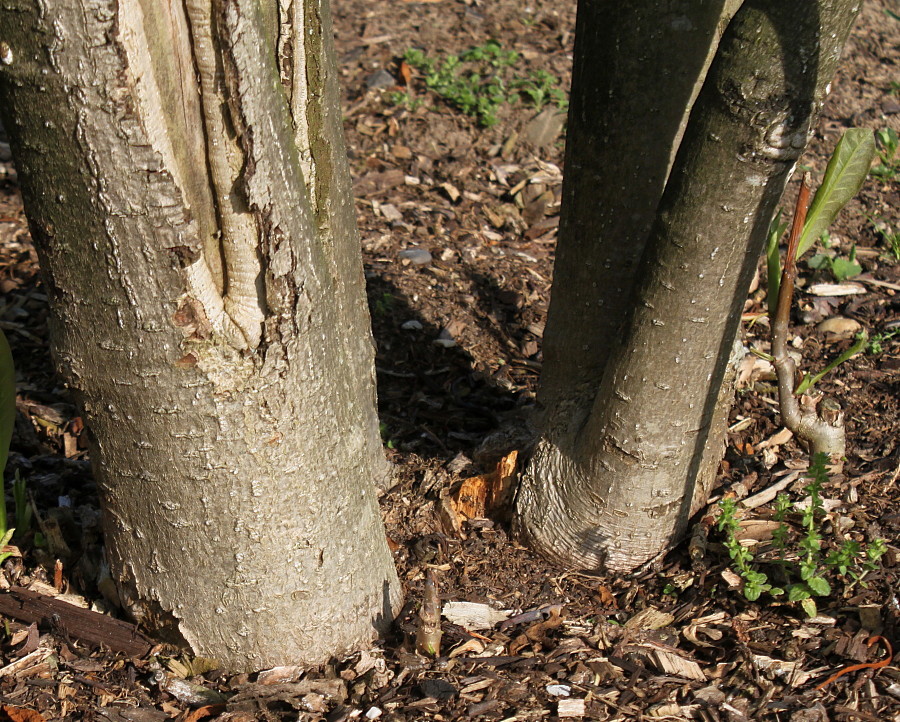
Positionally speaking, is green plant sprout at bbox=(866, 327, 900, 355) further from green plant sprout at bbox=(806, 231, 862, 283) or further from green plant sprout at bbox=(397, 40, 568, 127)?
green plant sprout at bbox=(397, 40, 568, 127)

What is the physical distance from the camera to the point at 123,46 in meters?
1.34

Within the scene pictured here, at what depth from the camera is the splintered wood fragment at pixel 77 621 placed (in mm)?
2125

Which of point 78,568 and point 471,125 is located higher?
point 471,125

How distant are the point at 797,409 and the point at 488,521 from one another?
100 cm

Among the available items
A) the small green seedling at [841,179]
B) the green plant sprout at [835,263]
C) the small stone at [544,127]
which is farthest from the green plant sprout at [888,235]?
the small stone at [544,127]

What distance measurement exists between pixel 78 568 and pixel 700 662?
1.72 m

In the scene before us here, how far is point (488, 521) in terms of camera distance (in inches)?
103

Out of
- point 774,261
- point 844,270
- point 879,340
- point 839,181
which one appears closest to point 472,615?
point 774,261

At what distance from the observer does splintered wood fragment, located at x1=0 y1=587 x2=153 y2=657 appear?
212 centimetres

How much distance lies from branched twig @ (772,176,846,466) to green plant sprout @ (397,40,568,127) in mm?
2511

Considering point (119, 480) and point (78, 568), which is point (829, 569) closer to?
point (119, 480)

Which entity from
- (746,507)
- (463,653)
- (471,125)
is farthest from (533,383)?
(471,125)

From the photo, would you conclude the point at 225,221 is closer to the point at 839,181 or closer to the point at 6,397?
the point at 6,397

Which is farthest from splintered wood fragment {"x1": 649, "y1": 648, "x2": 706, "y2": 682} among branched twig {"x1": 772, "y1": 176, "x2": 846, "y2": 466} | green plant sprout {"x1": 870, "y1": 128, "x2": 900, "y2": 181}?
green plant sprout {"x1": 870, "y1": 128, "x2": 900, "y2": 181}
